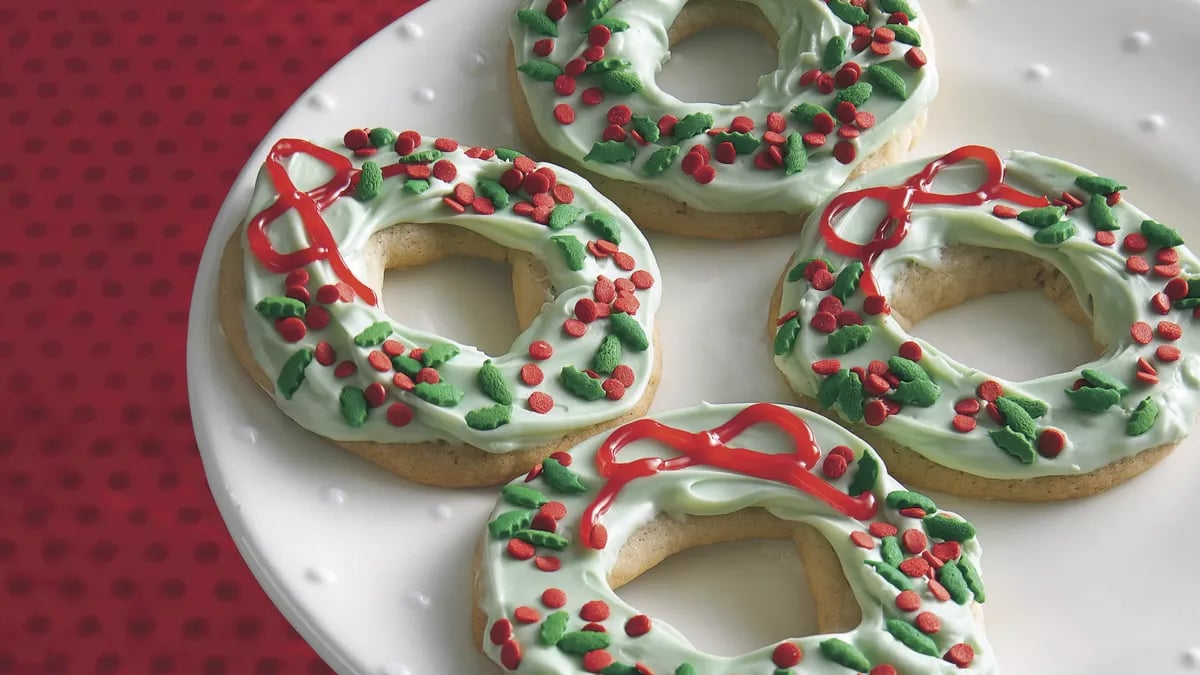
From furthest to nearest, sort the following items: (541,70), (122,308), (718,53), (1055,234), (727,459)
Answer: (122,308)
(718,53)
(541,70)
(1055,234)
(727,459)

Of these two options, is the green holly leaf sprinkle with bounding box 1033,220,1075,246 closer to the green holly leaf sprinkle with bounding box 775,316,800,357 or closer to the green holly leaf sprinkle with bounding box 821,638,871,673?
the green holly leaf sprinkle with bounding box 775,316,800,357

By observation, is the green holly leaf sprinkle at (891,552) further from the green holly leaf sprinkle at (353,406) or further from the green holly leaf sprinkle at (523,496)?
the green holly leaf sprinkle at (353,406)

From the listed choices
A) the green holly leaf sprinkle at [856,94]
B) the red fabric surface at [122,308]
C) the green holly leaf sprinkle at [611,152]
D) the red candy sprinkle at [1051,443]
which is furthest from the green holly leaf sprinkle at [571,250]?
the red fabric surface at [122,308]

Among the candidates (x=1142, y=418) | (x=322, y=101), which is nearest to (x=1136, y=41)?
(x=1142, y=418)

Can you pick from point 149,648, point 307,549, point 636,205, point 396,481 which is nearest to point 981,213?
point 636,205

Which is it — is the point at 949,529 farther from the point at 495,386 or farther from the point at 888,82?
the point at 888,82

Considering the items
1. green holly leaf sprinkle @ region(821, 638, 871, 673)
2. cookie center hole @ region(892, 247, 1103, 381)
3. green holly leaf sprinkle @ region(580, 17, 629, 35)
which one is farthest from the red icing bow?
green holly leaf sprinkle @ region(580, 17, 629, 35)
